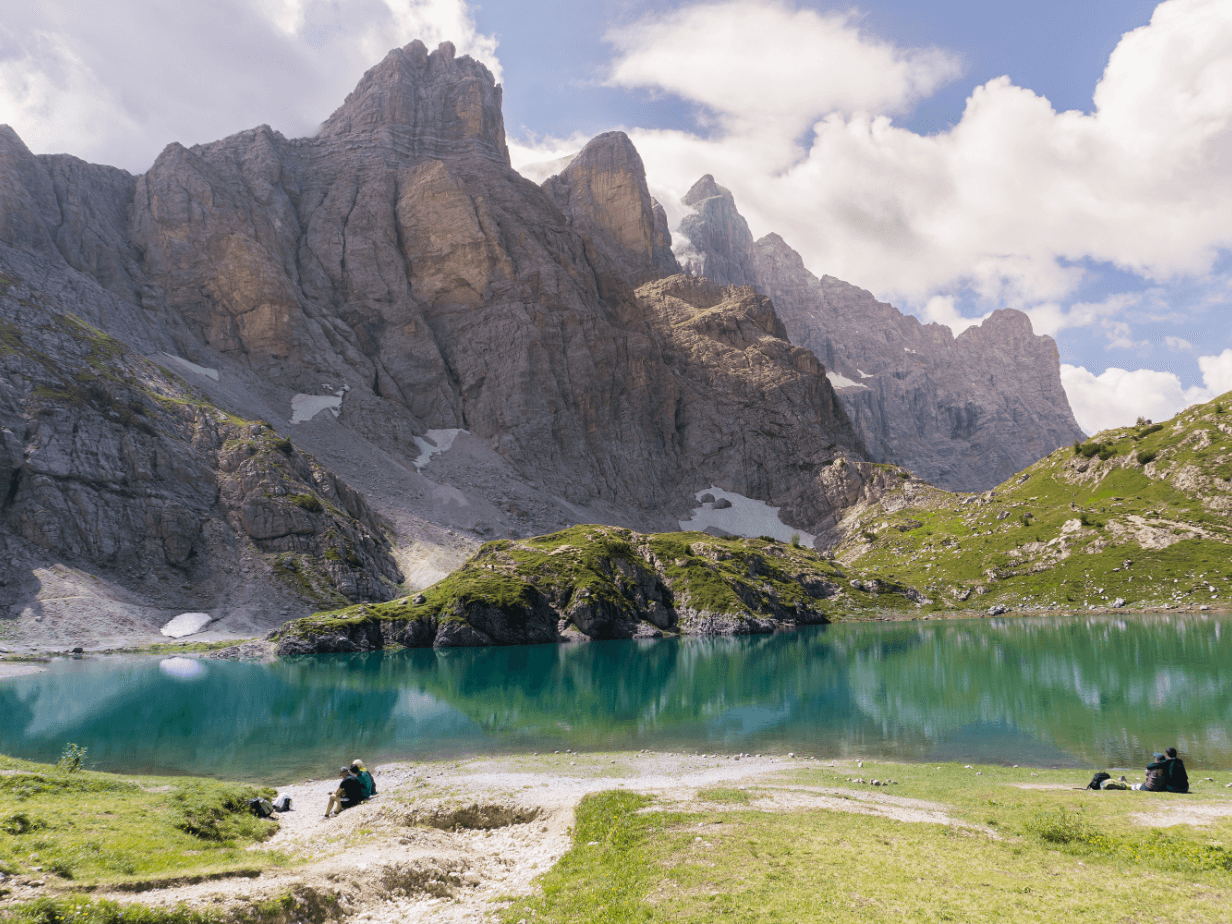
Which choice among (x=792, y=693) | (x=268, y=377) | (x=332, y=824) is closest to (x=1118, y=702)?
(x=792, y=693)

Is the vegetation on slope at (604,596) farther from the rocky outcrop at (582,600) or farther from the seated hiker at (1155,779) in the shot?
the seated hiker at (1155,779)

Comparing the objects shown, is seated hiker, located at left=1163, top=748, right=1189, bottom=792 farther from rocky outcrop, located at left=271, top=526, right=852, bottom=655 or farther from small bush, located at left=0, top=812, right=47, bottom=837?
rocky outcrop, located at left=271, top=526, right=852, bottom=655

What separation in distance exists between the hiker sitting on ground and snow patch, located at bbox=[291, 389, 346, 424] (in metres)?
166

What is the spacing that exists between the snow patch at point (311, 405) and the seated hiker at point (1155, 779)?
179276 millimetres

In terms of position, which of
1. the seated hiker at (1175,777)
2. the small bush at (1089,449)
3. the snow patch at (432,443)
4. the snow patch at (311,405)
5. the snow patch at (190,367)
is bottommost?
the seated hiker at (1175,777)

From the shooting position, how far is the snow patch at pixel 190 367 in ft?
534

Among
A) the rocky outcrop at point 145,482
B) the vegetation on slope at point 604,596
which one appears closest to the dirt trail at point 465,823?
the vegetation on slope at point 604,596

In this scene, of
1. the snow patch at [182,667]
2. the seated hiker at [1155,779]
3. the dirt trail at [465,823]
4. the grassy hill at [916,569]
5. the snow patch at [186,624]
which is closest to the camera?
the dirt trail at [465,823]

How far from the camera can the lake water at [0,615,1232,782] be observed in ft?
116

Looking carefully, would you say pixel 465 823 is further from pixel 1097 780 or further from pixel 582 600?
pixel 582 600

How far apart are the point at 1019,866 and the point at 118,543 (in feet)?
425

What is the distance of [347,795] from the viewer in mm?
24016

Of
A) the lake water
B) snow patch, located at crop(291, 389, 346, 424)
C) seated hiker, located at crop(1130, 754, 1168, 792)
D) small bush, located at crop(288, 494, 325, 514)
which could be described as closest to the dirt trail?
seated hiker, located at crop(1130, 754, 1168, 792)

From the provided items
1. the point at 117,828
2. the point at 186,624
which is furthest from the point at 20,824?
the point at 186,624
